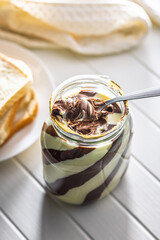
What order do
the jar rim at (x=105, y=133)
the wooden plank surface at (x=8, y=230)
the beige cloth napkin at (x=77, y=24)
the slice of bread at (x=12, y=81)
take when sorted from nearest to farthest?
the jar rim at (x=105, y=133)
the wooden plank surface at (x=8, y=230)
the slice of bread at (x=12, y=81)
the beige cloth napkin at (x=77, y=24)

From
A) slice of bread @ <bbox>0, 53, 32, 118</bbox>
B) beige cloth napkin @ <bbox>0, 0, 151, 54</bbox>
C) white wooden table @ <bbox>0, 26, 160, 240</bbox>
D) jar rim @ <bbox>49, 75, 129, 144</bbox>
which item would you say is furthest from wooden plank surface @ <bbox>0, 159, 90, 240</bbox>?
beige cloth napkin @ <bbox>0, 0, 151, 54</bbox>

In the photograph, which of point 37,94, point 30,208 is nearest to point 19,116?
point 37,94

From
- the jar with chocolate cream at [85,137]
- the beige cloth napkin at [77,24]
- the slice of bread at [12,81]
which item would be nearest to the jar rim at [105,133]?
the jar with chocolate cream at [85,137]

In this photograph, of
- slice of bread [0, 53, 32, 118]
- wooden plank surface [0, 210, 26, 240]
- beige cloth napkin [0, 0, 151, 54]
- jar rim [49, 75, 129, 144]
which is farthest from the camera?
beige cloth napkin [0, 0, 151, 54]

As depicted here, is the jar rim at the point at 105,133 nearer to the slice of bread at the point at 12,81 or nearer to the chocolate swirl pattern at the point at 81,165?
the chocolate swirl pattern at the point at 81,165

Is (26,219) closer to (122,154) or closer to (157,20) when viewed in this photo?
(122,154)

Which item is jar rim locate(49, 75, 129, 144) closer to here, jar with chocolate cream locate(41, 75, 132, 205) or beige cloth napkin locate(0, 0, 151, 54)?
jar with chocolate cream locate(41, 75, 132, 205)

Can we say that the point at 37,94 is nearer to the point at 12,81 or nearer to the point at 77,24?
the point at 12,81

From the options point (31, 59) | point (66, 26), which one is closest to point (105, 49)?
point (66, 26)
